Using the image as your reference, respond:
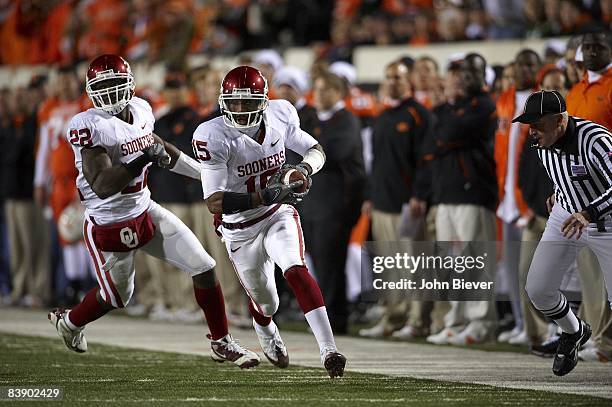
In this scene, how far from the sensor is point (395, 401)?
241 inches

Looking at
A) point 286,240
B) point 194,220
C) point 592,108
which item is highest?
point 592,108

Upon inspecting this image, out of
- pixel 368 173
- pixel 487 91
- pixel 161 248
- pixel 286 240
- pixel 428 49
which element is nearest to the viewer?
pixel 286 240

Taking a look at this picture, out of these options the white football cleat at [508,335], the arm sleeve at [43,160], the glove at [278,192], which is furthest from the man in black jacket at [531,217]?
the arm sleeve at [43,160]

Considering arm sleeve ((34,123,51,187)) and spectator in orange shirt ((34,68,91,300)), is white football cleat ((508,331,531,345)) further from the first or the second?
arm sleeve ((34,123,51,187))

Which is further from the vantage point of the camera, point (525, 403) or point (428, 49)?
point (428, 49)

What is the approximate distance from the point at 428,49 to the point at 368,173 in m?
1.57

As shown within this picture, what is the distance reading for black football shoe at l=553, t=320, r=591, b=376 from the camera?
22.7 feet

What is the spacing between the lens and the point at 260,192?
22.3ft

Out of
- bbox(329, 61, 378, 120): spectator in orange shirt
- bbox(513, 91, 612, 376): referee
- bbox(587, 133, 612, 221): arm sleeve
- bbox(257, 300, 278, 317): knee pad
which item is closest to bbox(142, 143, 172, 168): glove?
bbox(257, 300, 278, 317): knee pad

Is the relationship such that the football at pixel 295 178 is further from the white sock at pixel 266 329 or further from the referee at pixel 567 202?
the referee at pixel 567 202

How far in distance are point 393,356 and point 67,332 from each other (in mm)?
2097

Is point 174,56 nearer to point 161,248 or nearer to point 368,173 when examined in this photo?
point 368,173

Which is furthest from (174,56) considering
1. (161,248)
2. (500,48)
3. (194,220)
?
(161,248)

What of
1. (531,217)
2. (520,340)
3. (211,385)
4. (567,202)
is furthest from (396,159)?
(211,385)
